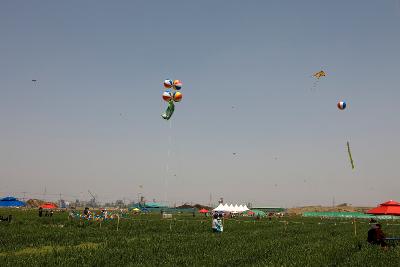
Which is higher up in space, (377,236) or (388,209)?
(388,209)

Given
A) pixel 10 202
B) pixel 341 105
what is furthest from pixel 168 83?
pixel 10 202

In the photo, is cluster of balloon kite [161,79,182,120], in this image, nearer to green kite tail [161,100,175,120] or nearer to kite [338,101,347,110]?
green kite tail [161,100,175,120]

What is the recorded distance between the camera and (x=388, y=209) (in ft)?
85.1

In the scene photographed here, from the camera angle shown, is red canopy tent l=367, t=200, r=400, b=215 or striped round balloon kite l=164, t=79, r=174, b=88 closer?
red canopy tent l=367, t=200, r=400, b=215

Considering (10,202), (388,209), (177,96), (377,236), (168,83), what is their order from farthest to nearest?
(10,202)
(168,83)
(177,96)
(388,209)
(377,236)

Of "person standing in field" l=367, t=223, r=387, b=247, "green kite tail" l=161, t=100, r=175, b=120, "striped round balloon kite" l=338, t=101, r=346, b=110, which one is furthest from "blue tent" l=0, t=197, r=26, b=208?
"person standing in field" l=367, t=223, r=387, b=247

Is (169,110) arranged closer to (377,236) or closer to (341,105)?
(341,105)

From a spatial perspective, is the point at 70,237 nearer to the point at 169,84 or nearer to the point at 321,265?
the point at 169,84

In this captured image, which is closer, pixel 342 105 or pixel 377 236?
pixel 377 236

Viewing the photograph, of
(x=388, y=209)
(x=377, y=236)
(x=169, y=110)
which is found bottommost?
(x=377, y=236)

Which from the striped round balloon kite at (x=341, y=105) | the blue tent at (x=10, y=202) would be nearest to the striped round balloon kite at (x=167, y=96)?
the striped round balloon kite at (x=341, y=105)

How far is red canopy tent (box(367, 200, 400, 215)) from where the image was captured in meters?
25.6

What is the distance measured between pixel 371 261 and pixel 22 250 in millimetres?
14627

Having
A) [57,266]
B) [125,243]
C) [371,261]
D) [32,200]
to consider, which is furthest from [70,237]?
[32,200]
